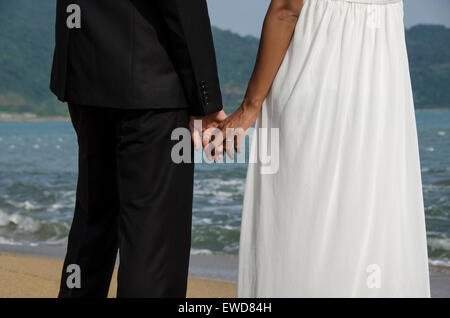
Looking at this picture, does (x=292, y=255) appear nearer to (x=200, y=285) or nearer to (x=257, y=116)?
(x=257, y=116)

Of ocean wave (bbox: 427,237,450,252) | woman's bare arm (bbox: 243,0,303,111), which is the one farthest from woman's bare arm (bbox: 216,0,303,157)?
ocean wave (bbox: 427,237,450,252)

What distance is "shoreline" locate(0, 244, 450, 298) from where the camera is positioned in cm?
353

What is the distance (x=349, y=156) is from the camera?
1.81 m

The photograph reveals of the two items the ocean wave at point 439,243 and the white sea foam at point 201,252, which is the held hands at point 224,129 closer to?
the white sea foam at point 201,252

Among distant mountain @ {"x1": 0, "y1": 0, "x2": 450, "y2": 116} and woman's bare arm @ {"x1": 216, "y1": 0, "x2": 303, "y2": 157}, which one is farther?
distant mountain @ {"x1": 0, "y1": 0, "x2": 450, "y2": 116}

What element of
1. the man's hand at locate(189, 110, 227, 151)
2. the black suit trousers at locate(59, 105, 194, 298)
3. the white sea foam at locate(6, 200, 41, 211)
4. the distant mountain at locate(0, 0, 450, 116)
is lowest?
the black suit trousers at locate(59, 105, 194, 298)

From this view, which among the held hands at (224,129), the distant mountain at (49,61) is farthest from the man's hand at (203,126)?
the distant mountain at (49,61)

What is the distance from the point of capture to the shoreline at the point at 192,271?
3.53 m

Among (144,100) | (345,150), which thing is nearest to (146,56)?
(144,100)

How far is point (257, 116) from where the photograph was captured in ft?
6.51

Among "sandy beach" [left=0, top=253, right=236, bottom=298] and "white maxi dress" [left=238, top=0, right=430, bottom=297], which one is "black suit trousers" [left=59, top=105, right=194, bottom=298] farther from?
"sandy beach" [left=0, top=253, right=236, bottom=298]

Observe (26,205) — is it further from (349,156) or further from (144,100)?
(349,156)

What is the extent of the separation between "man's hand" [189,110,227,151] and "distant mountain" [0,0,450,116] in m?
27.3

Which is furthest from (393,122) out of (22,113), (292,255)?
(22,113)
